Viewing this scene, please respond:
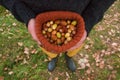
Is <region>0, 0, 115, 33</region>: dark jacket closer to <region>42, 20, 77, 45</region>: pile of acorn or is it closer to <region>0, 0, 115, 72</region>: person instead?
<region>0, 0, 115, 72</region>: person

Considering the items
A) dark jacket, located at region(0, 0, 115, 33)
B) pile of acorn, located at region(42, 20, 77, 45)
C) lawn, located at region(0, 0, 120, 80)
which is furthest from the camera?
lawn, located at region(0, 0, 120, 80)

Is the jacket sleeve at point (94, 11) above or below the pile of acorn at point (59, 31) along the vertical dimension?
below

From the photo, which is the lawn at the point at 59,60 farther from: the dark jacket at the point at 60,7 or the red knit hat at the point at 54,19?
the red knit hat at the point at 54,19

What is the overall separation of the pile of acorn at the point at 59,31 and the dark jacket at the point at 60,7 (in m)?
0.14

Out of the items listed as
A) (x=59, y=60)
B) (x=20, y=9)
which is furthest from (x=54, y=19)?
(x=59, y=60)

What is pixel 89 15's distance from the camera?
2312 mm

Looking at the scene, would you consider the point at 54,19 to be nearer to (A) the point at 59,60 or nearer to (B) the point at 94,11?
(B) the point at 94,11

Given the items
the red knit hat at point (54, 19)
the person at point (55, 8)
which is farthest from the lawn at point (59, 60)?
the red knit hat at point (54, 19)

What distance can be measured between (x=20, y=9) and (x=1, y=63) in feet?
5.74

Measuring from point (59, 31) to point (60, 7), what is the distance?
29 centimetres

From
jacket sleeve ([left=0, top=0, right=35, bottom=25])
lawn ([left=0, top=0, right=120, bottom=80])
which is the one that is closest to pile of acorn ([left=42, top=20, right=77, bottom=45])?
jacket sleeve ([left=0, top=0, right=35, bottom=25])

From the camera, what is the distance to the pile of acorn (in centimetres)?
211

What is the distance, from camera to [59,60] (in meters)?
3.70

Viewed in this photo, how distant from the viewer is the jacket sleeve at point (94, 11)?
221cm
